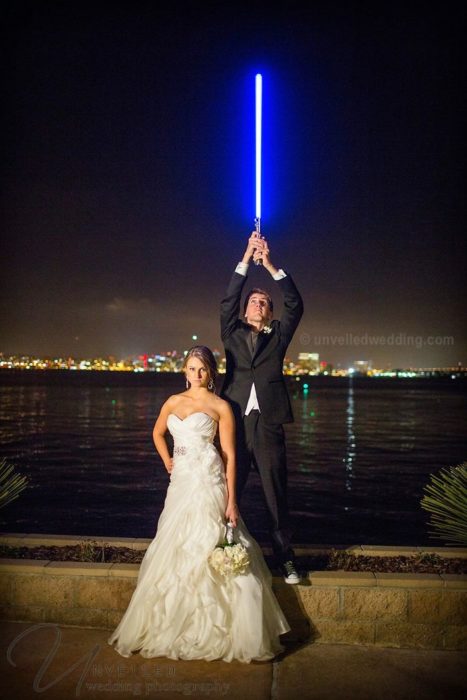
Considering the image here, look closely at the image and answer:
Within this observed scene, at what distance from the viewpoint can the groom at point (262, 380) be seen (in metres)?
5.16

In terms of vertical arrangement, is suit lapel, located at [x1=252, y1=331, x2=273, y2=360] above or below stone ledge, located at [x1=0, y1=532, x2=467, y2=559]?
above

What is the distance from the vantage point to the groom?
5.16 meters

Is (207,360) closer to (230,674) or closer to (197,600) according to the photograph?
(197,600)

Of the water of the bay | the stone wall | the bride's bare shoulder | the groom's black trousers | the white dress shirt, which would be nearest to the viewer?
the stone wall

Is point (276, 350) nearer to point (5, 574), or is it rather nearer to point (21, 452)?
point (5, 574)

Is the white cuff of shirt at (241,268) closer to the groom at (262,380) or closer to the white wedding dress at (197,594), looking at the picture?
the groom at (262,380)

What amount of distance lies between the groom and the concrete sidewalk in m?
0.85

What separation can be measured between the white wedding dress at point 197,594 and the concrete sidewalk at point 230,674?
114 millimetres

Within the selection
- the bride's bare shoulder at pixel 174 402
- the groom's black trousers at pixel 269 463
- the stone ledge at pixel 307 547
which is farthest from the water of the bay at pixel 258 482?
the bride's bare shoulder at pixel 174 402

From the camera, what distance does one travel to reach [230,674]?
4.16 m

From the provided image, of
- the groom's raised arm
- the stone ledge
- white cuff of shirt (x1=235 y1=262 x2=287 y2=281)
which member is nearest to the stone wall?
the stone ledge

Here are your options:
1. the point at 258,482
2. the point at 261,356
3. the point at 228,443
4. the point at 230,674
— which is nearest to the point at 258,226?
the point at 261,356

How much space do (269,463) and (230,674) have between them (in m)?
1.63

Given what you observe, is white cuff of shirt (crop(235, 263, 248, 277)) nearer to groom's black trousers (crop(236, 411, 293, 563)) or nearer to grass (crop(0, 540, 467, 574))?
groom's black trousers (crop(236, 411, 293, 563))
